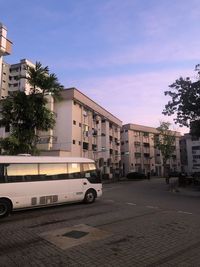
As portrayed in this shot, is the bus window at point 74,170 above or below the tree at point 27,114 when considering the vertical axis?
below

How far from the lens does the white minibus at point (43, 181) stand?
41.0 ft

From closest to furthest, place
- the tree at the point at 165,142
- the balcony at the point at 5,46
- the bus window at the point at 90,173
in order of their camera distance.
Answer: the bus window at the point at 90,173, the balcony at the point at 5,46, the tree at the point at 165,142

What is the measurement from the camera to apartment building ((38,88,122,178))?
4206 centimetres

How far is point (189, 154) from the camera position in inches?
3780

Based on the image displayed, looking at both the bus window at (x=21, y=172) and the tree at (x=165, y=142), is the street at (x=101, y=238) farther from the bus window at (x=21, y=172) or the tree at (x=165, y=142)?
the tree at (x=165, y=142)

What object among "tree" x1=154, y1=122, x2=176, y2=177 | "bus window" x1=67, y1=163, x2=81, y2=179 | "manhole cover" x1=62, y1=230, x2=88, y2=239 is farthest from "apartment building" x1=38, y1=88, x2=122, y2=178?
"manhole cover" x1=62, y1=230, x2=88, y2=239

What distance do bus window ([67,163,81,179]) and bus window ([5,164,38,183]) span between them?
2.10 m

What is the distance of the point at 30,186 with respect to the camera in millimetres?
13125

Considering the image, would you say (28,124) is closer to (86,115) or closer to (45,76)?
(45,76)

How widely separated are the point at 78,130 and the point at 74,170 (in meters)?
29.9

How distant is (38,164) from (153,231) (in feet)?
22.5


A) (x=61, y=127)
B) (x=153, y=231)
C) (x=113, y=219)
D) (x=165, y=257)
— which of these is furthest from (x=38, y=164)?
(x=61, y=127)

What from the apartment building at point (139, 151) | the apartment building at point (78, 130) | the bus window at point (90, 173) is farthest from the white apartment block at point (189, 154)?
the bus window at point (90, 173)

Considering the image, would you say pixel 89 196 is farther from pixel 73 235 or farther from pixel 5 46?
pixel 5 46
